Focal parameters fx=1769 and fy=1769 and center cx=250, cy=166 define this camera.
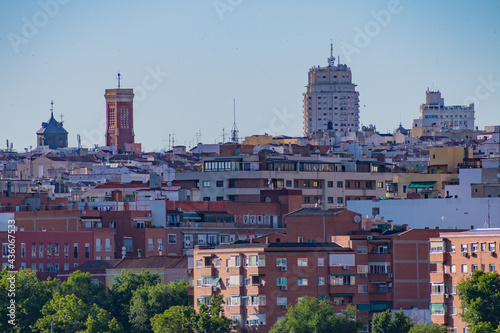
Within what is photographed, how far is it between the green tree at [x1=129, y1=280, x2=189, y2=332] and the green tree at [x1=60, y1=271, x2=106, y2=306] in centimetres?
285

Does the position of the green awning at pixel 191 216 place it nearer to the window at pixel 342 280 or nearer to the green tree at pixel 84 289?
the green tree at pixel 84 289

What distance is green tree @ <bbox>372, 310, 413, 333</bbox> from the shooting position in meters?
67.9

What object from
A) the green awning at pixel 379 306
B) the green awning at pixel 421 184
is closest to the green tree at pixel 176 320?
the green awning at pixel 379 306

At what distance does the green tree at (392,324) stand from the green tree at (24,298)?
16771 millimetres

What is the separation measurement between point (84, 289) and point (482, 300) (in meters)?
22.3

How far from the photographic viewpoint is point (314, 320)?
6794 centimetres

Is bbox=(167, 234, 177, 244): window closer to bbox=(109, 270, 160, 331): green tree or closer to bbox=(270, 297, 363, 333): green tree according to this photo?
bbox=(109, 270, 160, 331): green tree

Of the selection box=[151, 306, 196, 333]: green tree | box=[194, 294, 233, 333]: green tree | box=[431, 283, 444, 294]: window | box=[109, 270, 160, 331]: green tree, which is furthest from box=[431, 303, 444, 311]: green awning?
box=[109, 270, 160, 331]: green tree

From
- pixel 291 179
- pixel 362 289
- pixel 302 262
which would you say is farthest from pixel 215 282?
pixel 291 179

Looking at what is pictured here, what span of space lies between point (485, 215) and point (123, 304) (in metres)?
17.2

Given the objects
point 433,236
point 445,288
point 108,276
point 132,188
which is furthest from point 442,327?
point 132,188

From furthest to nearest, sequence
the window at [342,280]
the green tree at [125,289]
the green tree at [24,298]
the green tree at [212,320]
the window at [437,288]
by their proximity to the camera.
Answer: the green tree at [125,289] < the green tree at [24,298] < the window at [342,280] < the green tree at [212,320] < the window at [437,288]

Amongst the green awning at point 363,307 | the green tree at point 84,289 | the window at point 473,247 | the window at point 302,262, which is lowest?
the green awning at point 363,307

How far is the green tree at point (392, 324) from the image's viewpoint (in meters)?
67.9
